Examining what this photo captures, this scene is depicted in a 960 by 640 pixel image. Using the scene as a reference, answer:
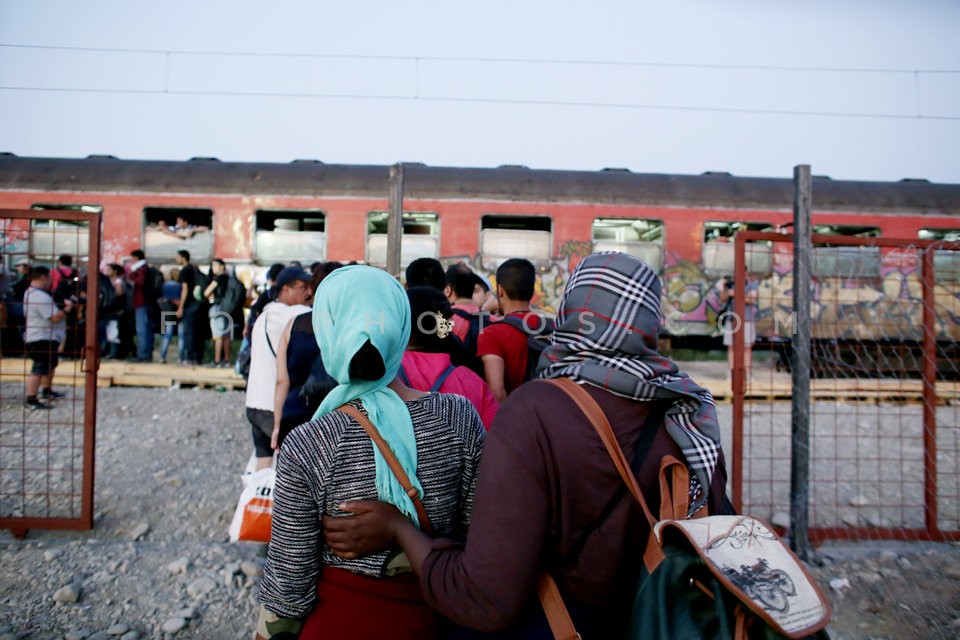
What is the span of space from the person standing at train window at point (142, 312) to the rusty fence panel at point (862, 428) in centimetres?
832


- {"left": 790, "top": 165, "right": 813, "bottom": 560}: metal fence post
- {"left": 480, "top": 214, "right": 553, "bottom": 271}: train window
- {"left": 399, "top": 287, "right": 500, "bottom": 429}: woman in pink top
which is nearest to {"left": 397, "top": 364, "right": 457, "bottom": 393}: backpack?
{"left": 399, "top": 287, "right": 500, "bottom": 429}: woman in pink top

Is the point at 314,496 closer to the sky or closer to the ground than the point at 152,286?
closer to the ground

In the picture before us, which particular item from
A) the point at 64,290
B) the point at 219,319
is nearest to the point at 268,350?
the point at 64,290

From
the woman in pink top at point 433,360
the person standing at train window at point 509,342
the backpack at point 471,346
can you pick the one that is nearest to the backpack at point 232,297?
the backpack at point 471,346

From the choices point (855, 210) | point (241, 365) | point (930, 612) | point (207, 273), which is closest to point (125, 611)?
point (241, 365)

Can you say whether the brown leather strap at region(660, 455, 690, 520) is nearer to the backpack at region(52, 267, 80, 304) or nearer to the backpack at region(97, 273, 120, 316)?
the backpack at region(52, 267, 80, 304)

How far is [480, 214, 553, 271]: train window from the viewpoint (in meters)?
10.6

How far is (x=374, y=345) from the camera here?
4.88ft

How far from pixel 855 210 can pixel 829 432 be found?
5.22 m

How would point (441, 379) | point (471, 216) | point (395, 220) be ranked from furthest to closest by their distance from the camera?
1. point (471, 216)
2. point (395, 220)
3. point (441, 379)

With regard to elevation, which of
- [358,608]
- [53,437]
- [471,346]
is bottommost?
[53,437]

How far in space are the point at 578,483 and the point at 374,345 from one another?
561 millimetres

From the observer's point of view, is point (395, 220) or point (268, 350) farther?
point (268, 350)

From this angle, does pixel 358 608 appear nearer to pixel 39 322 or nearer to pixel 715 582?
pixel 715 582
